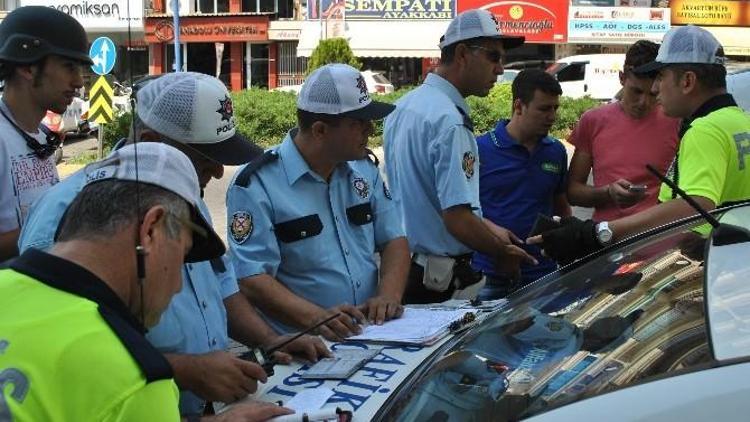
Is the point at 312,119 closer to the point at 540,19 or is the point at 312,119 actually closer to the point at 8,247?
the point at 8,247

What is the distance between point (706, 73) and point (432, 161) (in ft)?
3.53

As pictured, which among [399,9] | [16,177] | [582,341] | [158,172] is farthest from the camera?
[399,9]

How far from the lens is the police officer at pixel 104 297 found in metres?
1.24

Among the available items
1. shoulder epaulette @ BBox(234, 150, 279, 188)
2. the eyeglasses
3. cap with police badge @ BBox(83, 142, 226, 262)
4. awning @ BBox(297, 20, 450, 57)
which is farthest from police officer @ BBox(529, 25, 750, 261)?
awning @ BBox(297, 20, 450, 57)

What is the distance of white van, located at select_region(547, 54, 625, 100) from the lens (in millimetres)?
25811

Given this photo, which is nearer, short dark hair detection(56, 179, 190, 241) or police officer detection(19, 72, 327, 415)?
short dark hair detection(56, 179, 190, 241)

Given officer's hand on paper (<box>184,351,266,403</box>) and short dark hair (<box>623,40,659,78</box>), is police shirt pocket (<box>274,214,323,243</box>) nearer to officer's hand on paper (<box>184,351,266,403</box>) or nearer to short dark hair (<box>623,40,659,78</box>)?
officer's hand on paper (<box>184,351,266,403</box>)

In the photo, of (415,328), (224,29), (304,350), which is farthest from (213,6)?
(304,350)

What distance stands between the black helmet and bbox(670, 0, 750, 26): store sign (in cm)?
3381

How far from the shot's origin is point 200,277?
236 cm

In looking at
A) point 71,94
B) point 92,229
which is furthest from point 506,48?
point 92,229

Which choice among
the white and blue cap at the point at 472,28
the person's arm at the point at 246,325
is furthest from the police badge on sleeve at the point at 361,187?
the white and blue cap at the point at 472,28

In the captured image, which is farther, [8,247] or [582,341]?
[8,247]

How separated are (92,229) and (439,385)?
0.88 m
